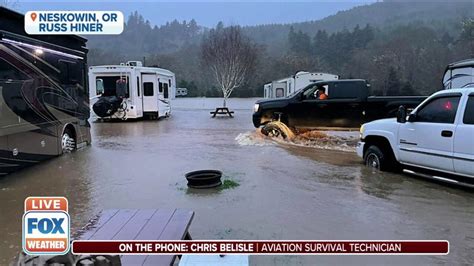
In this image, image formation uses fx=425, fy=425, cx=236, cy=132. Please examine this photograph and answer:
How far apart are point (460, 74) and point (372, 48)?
152 ft

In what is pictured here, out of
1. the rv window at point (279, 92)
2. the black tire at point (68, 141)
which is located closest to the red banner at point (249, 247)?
the black tire at point (68, 141)

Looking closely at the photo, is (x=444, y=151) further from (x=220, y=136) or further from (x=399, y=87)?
(x=399, y=87)

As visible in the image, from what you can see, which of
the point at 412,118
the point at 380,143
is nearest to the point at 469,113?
the point at 412,118

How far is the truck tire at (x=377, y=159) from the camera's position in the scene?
314 inches

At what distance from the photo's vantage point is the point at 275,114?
13.5 metres

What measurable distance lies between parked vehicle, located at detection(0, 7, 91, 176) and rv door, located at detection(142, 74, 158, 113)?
30.0 ft

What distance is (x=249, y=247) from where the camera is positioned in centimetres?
249

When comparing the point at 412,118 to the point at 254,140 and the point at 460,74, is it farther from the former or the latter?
the point at 460,74

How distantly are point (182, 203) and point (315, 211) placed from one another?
1.88 metres

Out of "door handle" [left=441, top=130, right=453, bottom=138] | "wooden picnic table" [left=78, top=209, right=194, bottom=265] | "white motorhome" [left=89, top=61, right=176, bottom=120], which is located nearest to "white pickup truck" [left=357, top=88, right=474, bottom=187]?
"door handle" [left=441, top=130, right=453, bottom=138]

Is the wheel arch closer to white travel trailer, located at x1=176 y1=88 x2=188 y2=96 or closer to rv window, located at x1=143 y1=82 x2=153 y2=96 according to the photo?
rv window, located at x1=143 y1=82 x2=153 y2=96

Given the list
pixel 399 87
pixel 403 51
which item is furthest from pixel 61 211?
pixel 403 51

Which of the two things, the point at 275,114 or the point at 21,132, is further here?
the point at 275,114

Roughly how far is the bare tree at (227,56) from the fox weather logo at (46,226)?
28589 millimetres
